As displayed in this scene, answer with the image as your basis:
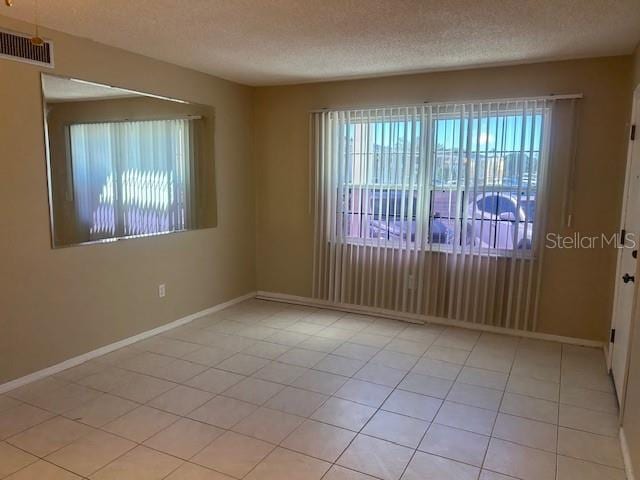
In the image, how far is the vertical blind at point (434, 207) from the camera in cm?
395

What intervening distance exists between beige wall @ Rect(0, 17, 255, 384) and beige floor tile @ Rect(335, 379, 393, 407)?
194 centimetres

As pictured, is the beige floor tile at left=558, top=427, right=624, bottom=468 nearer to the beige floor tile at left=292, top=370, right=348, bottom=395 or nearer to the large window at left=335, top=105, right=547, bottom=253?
the beige floor tile at left=292, top=370, right=348, bottom=395

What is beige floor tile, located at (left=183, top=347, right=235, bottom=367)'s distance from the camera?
348 cm

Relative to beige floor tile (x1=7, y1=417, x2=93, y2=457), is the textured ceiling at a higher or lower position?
higher

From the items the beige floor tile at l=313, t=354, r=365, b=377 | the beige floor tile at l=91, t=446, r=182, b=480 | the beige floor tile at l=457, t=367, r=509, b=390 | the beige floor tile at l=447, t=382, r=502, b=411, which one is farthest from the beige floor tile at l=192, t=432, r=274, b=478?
the beige floor tile at l=457, t=367, r=509, b=390

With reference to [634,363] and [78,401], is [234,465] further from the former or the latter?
[634,363]

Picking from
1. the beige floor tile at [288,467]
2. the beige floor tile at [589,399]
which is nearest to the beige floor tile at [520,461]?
the beige floor tile at [589,399]

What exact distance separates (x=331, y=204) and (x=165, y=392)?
98.8 inches

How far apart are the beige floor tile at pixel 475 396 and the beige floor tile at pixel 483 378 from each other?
0.20 ft

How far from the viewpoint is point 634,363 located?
2.33 metres

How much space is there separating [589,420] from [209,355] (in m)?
2.60

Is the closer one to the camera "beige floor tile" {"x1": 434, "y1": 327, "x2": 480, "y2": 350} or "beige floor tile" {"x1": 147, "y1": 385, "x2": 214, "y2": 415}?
"beige floor tile" {"x1": 147, "y1": 385, "x2": 214, "y2": 415}

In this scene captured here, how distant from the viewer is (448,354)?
3680mm

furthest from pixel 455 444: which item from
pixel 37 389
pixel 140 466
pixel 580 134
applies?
pixel 580 134
